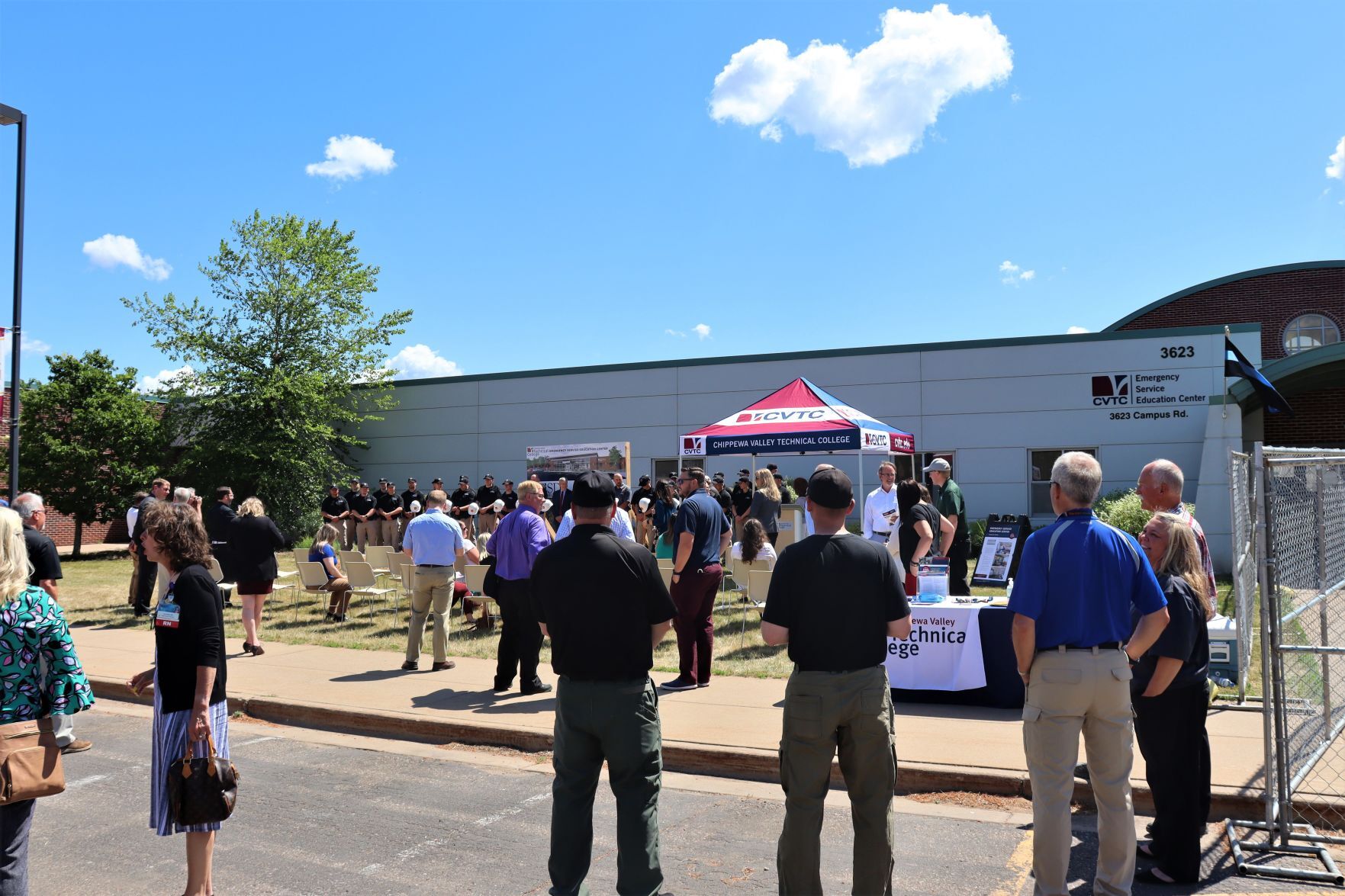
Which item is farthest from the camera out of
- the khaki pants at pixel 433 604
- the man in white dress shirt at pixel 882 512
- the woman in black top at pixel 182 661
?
the man in white dress shirt at pixel 882 512

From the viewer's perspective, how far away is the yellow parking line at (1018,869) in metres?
4.52

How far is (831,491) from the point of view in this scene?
13.2ft

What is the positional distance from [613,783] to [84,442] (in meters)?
28.6

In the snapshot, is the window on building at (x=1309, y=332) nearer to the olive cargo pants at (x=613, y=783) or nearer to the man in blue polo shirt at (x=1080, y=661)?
the man in blue polo shirt at (x=1080, y=661)

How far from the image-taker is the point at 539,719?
782 centimetres

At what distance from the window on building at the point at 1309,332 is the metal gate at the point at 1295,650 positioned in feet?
105

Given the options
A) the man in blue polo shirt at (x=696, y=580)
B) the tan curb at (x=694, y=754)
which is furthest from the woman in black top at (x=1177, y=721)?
the man in blue polo shirt at (x=696, y=580)

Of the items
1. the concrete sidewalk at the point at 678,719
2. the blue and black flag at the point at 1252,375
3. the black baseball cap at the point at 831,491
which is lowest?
the concrete sidewalk at the point at 678,719

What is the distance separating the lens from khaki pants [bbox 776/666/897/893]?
12.7 ft

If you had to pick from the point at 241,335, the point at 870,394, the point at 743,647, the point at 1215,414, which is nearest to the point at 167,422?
the point at 241,335

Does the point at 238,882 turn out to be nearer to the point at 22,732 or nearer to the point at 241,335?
the point at 22,732

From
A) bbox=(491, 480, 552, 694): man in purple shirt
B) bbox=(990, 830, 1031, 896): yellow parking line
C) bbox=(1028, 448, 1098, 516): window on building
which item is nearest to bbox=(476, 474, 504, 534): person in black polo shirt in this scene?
bbox=(1028, 448, 1098, 516): window on building

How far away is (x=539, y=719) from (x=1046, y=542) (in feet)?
16.3

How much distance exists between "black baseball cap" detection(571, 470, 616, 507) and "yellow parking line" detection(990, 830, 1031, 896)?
8.51ft
